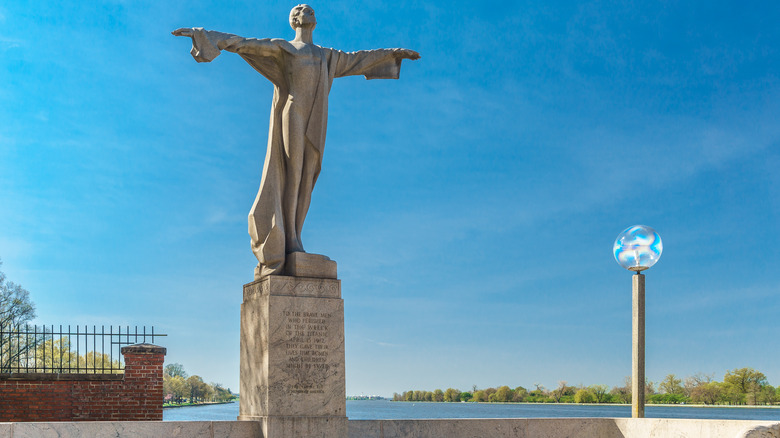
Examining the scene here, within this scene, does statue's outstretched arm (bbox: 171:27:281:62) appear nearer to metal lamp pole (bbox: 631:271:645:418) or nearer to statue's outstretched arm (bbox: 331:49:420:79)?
statue's outstretched arm (bbox: 331:49:420:79)

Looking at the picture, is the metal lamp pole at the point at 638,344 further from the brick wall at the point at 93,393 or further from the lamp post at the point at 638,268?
the brick wall at the point at 93,393

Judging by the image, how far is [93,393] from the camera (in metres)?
15.9

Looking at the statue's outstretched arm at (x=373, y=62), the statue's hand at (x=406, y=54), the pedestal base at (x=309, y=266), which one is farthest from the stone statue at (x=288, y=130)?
the statue's hand at (x=406, y=54)

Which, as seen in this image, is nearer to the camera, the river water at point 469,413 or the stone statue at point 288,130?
the stone statue at point 288,130

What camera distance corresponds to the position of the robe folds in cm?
955

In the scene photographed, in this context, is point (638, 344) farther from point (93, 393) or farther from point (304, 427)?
point (93, 393)

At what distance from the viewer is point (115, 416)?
1584 centimetres

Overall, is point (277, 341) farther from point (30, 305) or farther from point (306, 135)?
point (30, 305)

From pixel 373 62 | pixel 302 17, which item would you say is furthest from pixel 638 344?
pixel 302 17

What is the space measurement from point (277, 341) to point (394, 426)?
1823mm

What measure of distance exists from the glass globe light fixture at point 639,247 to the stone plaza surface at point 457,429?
2.01m

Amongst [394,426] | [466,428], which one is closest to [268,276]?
[394,426]

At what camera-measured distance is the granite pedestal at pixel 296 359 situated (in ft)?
29.1

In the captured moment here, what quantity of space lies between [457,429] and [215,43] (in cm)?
555
